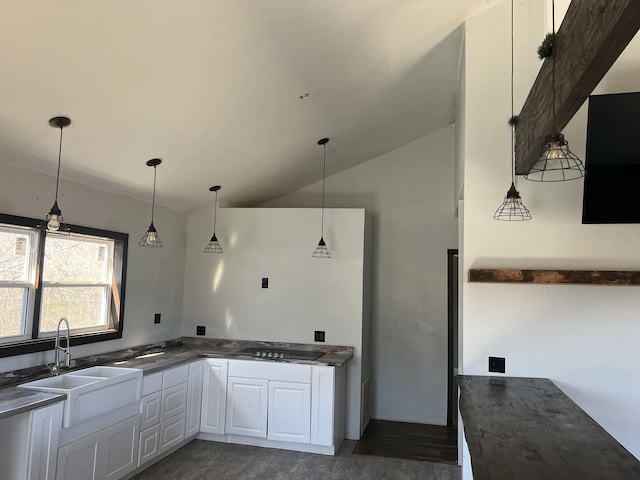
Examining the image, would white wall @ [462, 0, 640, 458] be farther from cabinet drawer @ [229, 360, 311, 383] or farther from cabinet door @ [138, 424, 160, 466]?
→ cabinet door @ [138, 424, 160, 466]

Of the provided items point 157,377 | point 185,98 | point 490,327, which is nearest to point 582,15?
point 490,327

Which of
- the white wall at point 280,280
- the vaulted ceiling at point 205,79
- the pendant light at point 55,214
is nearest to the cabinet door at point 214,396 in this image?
the white wall at point 280,280

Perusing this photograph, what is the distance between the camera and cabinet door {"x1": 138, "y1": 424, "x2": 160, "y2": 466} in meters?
3.49

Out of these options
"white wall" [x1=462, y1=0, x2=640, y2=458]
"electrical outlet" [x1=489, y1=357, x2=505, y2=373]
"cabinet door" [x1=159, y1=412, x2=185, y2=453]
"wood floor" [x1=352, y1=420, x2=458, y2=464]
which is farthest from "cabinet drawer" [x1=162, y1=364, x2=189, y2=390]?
"electrical outlet" [x1=489, y1=357, x2=505, y2=373]

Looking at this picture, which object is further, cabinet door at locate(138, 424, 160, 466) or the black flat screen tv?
cabinet door at locate(138, 424, 160, 466)

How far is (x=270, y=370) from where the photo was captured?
420 cm

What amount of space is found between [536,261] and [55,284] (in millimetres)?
3340

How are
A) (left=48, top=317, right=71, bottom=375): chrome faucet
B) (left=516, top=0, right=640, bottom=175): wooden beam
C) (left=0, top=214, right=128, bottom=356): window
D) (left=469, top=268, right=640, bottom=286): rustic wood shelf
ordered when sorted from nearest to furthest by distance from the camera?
(left=516, top=0, right=640, bottom=175): wooden beam < (left=469, top=268, right=640, bottom=286): rustic wood shelf < (left=0, top=214, right=128, bottom=356): window < (left=48, top=317, right=71, bottom=375): chrome faucet

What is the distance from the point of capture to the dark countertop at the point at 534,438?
4.95 ft

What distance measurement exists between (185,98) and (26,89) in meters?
0.84

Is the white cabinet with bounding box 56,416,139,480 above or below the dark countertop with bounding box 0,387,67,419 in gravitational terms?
below

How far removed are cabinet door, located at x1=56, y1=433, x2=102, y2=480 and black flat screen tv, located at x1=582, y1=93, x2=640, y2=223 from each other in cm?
322

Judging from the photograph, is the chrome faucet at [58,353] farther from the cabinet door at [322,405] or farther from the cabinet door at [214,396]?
the cabinet door at [322,405]

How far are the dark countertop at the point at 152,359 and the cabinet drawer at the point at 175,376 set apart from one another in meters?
0.05
